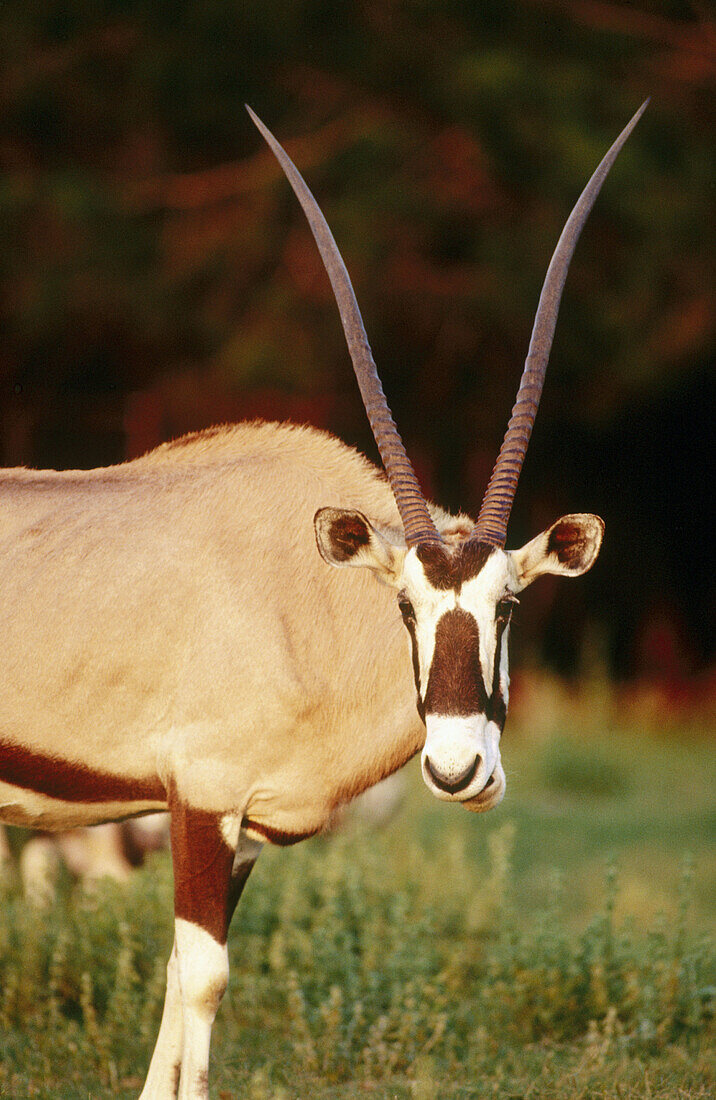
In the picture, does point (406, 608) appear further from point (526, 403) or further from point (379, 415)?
point (526, 403)

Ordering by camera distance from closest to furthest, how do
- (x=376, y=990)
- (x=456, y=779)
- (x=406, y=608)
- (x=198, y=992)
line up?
(x=456, y=779) → (x=406, y=608) → (x=198, y=992) → (x=376, y=990)

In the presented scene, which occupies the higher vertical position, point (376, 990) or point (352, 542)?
point (352, 542)

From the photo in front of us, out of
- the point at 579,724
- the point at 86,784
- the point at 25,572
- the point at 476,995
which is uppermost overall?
the point at 579,724

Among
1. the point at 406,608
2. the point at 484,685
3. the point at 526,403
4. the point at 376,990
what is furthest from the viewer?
the point at 376,990

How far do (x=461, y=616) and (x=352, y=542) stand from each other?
52cm

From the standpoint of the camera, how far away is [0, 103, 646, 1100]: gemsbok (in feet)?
14.6

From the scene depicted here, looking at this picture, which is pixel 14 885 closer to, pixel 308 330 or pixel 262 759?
pixel 262 759

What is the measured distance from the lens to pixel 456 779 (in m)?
3.88

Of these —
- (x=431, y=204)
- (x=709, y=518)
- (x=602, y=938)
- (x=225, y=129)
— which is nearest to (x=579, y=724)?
(x=709, y=518)

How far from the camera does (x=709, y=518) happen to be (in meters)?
15.6

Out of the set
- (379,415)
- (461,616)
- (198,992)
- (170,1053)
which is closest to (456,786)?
(461,616)

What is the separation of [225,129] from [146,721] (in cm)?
1000

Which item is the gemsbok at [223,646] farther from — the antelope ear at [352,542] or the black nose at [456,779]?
the black nose at [456,779]

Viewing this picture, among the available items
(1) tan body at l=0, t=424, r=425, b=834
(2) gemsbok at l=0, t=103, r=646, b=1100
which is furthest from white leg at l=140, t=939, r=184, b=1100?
(1) tan body at l=0, t=424, r=425, b=834
